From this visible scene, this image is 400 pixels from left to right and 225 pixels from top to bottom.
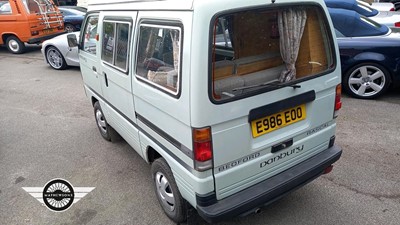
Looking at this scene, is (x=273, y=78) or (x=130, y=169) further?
(x=130, y=169)

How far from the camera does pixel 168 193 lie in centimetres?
252

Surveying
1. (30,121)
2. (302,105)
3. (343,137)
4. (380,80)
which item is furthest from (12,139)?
(380,80)

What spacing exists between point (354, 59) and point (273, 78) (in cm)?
306

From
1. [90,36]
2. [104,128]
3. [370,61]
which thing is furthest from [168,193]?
[370,61]

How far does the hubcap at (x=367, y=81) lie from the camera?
4684 mm

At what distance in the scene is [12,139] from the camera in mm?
4305

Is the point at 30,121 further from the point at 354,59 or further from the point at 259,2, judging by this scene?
the point at 354,59

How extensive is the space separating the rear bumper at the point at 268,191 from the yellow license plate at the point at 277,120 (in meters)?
0.39

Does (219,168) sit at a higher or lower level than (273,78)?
lower

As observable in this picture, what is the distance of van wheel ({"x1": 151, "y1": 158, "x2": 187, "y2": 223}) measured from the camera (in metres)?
2.35

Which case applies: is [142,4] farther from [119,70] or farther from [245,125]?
[245,125]

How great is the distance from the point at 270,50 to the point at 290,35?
0.24m

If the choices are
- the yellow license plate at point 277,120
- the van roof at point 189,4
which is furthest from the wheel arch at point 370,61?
the yellow license plate at point 277,120

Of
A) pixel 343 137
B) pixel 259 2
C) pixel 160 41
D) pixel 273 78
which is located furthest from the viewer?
pixel 343 137
